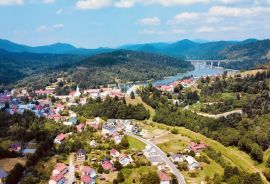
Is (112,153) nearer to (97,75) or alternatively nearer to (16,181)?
(16,181)

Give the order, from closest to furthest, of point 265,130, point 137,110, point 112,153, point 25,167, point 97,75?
point 25,167 < point 112,153 < point 265,130 < point 137,110 < point 97,75

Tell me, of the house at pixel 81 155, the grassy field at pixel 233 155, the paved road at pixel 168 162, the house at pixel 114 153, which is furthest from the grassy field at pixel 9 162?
the grassy field at pixel 233 155

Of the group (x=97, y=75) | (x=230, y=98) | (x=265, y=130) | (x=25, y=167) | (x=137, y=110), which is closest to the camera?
(x=25, y=167)

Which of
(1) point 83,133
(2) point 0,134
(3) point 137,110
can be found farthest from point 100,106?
(2) point 0,134

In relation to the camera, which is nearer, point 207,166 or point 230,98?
point 207,166

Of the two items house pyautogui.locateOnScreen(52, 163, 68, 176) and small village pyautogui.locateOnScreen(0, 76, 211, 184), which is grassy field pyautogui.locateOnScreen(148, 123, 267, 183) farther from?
house pyautogui.locateOnScreen(52, 163, 68, 176)

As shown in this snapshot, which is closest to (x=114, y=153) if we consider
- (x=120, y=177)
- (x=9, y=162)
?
(x=120, y=177)

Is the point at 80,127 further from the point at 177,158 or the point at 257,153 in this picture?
the point at 257,153
